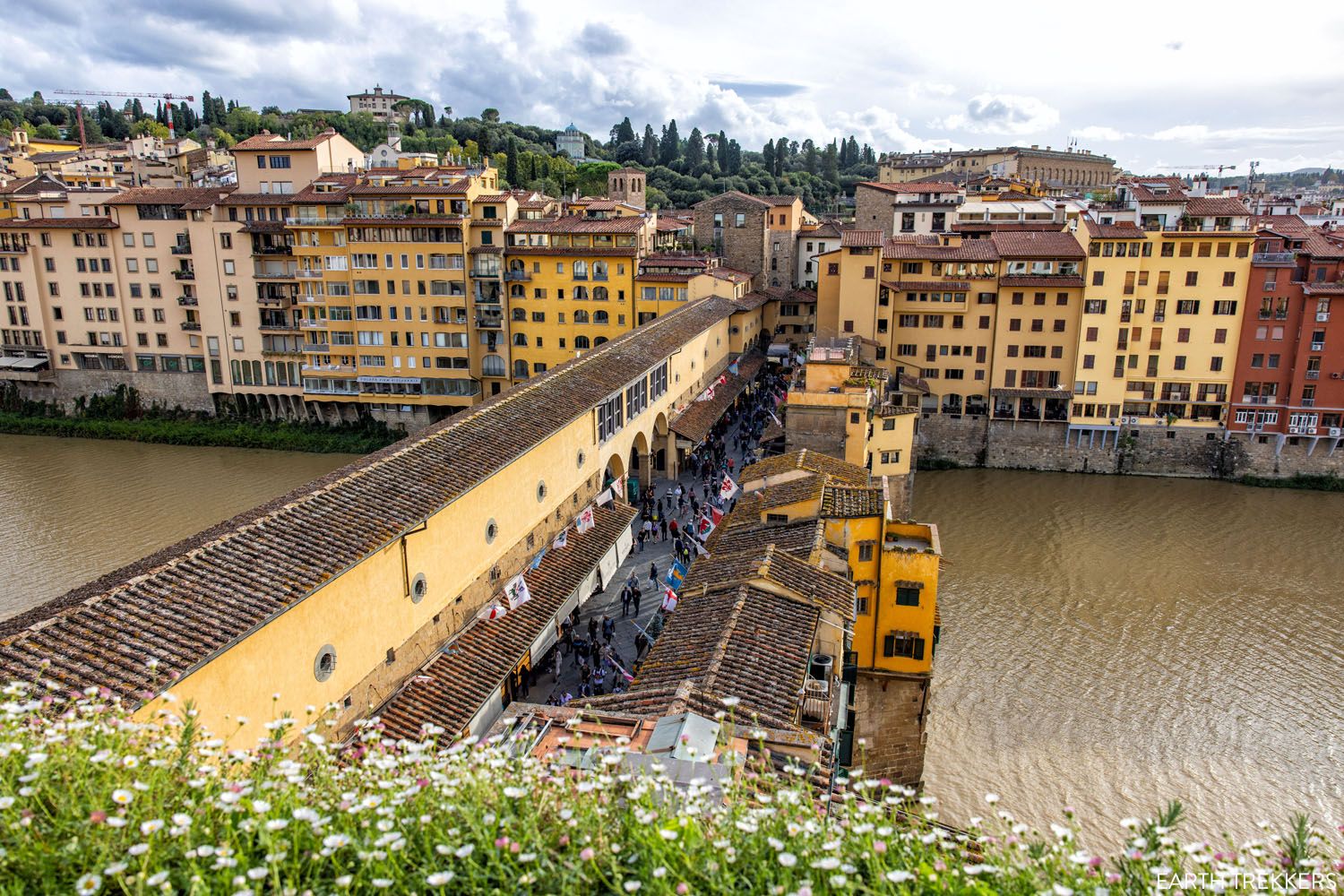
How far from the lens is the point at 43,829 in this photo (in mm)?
4820

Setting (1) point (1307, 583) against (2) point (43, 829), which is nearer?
(2) point (43, 829)

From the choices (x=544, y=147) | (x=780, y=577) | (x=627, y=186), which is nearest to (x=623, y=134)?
(x=544, y=147)

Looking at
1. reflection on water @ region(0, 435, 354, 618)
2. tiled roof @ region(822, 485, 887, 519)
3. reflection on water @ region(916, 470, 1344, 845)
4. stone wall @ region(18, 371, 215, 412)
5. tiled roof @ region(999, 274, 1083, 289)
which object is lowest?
reflection on water @ region(916, 470, 1344, 845)

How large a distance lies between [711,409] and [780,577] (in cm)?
1990

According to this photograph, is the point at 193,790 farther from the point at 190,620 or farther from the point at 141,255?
the point at 141,255

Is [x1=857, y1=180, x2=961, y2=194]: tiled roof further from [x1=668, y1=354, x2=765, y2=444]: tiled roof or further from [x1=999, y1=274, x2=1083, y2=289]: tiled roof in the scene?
[x1=668, y1=354, x2=765, y2=444]: tiled roof

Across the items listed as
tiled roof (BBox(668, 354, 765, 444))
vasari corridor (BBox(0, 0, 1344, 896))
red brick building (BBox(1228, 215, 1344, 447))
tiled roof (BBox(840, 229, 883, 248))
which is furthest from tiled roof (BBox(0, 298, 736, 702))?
red brick building (BBox(1228, 215, 1344, 447))

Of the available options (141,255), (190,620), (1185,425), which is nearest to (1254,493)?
→ (1185,425)

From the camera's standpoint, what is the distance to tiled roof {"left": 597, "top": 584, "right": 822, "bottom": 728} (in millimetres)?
11203

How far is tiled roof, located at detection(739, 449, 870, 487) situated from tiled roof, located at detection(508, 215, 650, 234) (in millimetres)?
22538

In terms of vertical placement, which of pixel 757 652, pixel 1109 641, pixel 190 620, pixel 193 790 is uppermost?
pixel 193 790

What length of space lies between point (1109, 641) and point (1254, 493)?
753 inches

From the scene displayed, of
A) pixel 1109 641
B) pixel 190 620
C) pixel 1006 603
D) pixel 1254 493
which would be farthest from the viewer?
pixel 1254 493

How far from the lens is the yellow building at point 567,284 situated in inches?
1635
